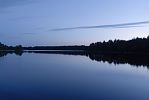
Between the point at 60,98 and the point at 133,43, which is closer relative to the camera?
the point at 60,98

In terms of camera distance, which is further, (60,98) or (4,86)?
(4,86)

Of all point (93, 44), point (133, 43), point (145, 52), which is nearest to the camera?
point (145, 52)

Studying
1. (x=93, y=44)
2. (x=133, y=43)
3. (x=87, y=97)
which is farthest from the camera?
(x=93, y=44)

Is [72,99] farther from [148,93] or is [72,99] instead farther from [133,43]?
[133,43]

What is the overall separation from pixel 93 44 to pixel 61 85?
90833mm

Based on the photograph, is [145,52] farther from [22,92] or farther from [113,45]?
Answer: [22,92]

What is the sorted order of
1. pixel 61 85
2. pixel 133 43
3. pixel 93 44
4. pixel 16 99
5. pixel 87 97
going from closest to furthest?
A: pixel 16 99 → pixel 87 97 → pixel 61 85 → pixel 133 43 → pixel 93 44

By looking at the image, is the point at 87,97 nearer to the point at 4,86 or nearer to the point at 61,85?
the point at 61,85

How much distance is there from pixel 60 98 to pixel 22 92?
2170 millimetres

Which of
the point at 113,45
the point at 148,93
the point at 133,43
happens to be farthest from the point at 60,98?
the point at 113,45

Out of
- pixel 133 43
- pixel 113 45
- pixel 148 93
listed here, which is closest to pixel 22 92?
pixel 148 93

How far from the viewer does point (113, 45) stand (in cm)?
8612

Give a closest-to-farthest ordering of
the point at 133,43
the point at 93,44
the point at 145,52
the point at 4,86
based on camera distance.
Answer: the point at 4,86 < the point at 145,52 < the point at 133,43 < the point at 93,44

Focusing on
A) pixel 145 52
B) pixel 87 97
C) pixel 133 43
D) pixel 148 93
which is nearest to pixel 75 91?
pixel 87 97
